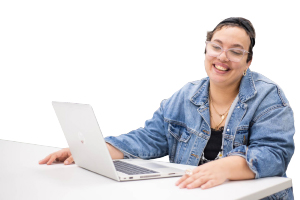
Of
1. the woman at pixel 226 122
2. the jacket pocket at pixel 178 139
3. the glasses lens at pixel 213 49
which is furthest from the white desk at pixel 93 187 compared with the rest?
the glasses lens at pixel 213 49

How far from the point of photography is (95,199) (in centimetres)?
129

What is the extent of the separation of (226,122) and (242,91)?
0.64ft

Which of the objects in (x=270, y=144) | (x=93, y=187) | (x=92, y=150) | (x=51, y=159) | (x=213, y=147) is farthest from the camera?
(x=213, y=147)

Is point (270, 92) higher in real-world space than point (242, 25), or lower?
lower

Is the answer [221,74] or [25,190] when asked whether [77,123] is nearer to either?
[25,190]

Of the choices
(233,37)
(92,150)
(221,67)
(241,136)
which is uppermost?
(233,37)

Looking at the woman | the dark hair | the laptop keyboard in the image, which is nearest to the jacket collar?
the woman

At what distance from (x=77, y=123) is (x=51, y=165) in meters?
0.40

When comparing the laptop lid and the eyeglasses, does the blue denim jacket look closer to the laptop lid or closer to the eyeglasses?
the eyeglasses

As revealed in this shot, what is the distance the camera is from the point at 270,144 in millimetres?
1797

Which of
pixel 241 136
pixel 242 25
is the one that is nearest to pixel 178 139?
pixel 241 136

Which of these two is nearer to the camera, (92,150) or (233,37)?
(92,150)

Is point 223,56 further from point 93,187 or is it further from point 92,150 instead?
point 93,187

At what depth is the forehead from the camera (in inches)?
80.3
